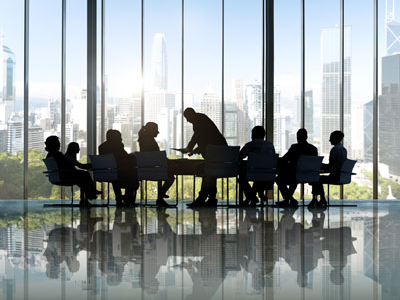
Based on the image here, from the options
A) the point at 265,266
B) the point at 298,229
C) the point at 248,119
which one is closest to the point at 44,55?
the point at 248,119

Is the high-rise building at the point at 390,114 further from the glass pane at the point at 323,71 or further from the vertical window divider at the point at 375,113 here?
the glass pane at the point at 323,71

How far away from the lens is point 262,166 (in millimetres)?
9922

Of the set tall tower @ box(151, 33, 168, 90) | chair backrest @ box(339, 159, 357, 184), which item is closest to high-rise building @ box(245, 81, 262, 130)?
tall tower @ box(151, 33, 168, 90)

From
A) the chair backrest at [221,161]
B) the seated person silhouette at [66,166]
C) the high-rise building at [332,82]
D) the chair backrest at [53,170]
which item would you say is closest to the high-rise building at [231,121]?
the high-rise building at [332,82]

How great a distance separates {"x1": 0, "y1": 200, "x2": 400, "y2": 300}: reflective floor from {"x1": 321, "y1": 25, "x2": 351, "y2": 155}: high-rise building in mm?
5059

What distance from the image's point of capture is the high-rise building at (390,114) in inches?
531

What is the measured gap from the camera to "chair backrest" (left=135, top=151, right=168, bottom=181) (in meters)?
9.87

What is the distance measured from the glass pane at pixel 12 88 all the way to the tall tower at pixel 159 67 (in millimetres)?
2717

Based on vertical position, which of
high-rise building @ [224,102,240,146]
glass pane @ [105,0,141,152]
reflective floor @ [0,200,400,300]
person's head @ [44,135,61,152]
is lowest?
reflective floor @ [0,200,400,300]

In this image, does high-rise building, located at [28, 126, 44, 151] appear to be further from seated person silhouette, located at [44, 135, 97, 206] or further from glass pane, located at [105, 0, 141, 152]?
seated person silhouette, located at [44, 135, 97, 206]

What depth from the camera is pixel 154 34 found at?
13.5 m

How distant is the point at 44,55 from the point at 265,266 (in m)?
10.3

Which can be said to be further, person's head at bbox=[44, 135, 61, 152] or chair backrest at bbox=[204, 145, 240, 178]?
person's head at bbox=[44, 135, 61, 152]

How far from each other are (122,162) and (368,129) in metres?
5.67
